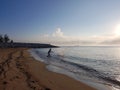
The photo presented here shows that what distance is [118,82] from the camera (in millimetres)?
14625

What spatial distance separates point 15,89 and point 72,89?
4102 millimetres

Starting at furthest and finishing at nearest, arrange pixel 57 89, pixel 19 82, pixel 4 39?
Answer: 1. pixel 4 39
2. pixel 19 82
3. pixel 57 89

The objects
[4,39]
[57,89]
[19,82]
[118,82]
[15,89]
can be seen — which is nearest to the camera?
[15,89]

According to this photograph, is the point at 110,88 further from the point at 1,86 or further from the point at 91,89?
the point at 1,86

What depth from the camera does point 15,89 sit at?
33.2 feet

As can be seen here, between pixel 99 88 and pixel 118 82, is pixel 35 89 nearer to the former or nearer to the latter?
pixel 99 88

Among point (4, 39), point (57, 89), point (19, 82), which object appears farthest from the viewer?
point (4, 39)

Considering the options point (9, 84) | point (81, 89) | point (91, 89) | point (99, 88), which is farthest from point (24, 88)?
point (99, 88)

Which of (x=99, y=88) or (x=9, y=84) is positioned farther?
(x=99, y=88)

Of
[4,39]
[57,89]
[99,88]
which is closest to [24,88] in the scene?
[57,89]

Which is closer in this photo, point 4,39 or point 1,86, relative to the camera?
point 1,86

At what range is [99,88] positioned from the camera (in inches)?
480

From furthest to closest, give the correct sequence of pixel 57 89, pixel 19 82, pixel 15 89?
pixel 19 82 < pixel 57 89 < pixel 15 89

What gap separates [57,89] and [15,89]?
292 centimetres
